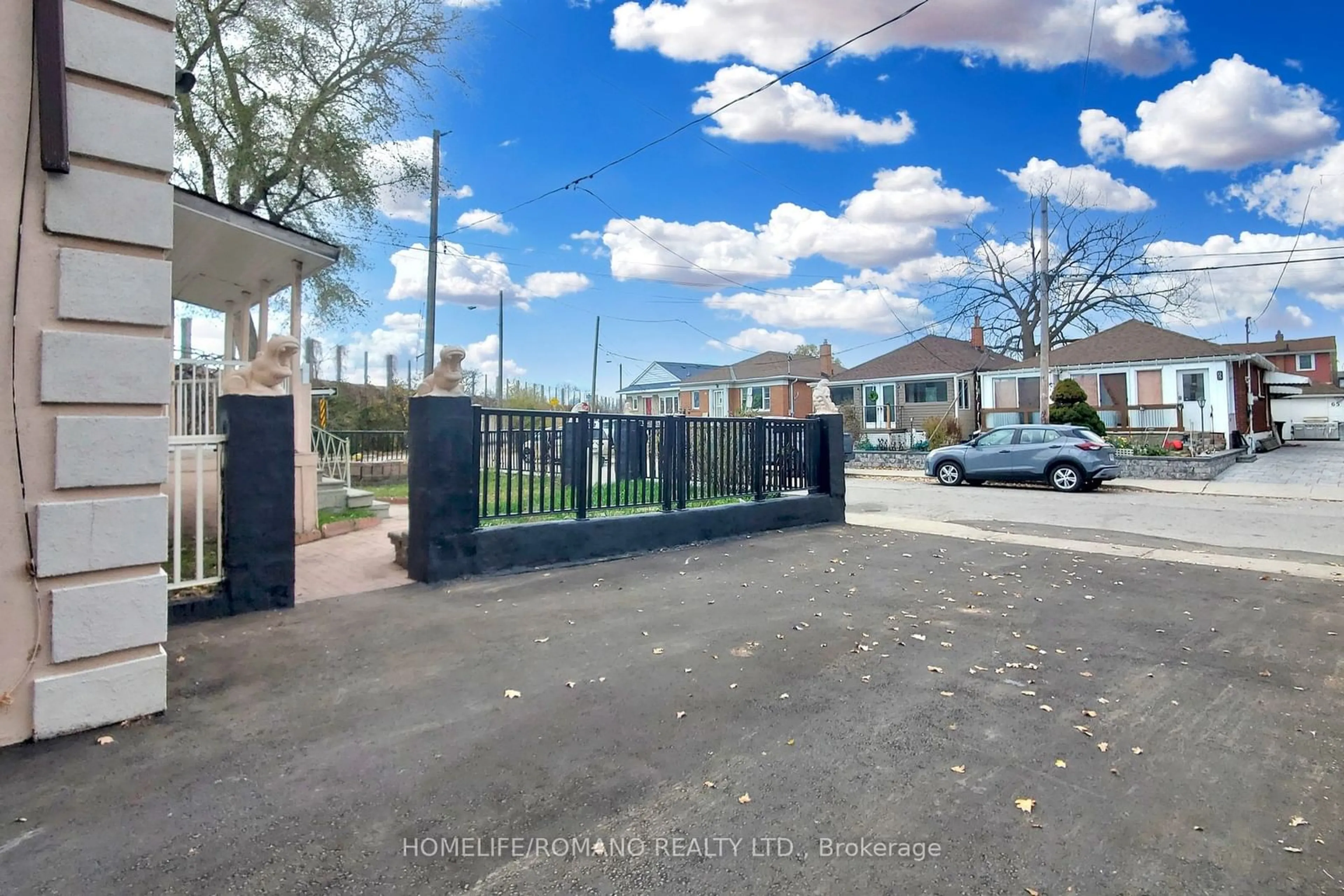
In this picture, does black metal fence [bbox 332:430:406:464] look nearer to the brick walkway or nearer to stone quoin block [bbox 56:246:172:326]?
the brick walkway

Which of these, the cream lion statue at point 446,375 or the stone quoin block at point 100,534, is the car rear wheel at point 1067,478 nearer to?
the cream lion statue at point 446,375

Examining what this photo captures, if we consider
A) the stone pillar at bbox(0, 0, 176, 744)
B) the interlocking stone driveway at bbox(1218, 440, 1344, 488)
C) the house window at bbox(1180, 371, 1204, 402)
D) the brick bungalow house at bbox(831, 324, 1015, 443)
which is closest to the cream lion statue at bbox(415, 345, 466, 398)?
the stone pillar at bbox(0, 0, 176, 744)

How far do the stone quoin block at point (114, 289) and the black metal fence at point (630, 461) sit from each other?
288cm

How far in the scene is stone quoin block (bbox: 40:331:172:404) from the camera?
2875 mm

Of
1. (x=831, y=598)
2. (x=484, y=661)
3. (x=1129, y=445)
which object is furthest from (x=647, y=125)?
(x=1129, y=445)

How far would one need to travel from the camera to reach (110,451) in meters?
3.02

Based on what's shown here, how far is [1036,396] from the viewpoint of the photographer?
26266mm

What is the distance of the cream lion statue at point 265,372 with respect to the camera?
4.74 metres

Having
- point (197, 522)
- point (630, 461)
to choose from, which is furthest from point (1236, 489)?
point (197, 522)

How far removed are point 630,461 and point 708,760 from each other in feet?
15.5

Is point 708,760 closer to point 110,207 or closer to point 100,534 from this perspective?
point 100,534

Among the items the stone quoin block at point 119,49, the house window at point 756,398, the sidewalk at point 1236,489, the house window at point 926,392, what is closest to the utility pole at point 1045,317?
the sidewalk at point 1236,489

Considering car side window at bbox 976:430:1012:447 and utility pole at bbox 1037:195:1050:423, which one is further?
utility pole at bbox 1037:195:1050:423

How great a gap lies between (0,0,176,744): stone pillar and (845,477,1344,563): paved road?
28.6 ft
